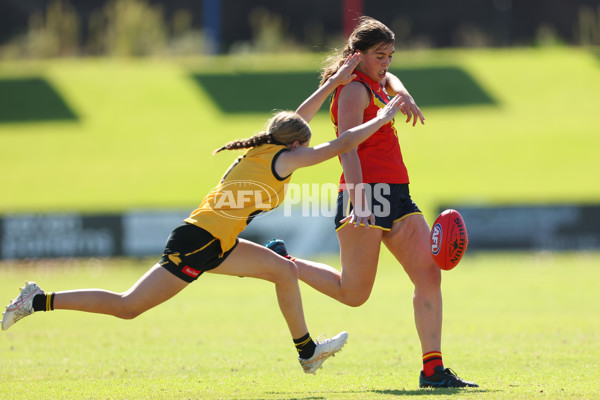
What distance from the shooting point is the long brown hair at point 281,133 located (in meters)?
6.21

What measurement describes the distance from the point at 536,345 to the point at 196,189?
47.6 ft

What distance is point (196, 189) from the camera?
858 inches

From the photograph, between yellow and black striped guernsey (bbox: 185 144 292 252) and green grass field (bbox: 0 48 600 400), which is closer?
yellow and black striped guernsey (bbox: 185 144 292 252)

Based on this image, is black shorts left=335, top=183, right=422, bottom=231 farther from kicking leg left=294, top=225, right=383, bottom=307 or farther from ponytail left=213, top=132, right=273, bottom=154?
ponytail left=213, top=132, right=273, bottom=154

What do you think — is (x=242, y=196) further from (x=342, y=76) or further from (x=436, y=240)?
(x=436, y=240)

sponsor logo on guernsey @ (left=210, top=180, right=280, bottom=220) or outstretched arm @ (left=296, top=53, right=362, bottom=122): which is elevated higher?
outstretched arm @ (left=296, top=53, right=362, bottom=122)

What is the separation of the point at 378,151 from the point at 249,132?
1732 cm

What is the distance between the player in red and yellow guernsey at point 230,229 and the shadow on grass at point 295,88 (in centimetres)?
Answer: 1876

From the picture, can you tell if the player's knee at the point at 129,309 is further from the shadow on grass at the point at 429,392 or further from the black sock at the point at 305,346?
the shadow on grass at the point at 429,392

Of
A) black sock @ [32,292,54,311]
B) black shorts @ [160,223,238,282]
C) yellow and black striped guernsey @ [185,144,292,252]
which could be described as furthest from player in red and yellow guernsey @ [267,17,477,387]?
black sock @ [32,292,54,311]

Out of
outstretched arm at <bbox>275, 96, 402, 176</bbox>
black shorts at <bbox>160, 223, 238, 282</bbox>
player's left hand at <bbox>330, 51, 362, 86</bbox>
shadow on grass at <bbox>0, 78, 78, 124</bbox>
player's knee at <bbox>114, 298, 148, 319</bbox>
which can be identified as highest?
shadow on grass at <bbox>0, 78, 78, 124</bbox>

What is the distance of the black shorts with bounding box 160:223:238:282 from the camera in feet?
20.1

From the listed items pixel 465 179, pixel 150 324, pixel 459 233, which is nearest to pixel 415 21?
pixel 465 179

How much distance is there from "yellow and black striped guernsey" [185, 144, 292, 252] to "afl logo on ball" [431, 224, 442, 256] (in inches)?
44.4
